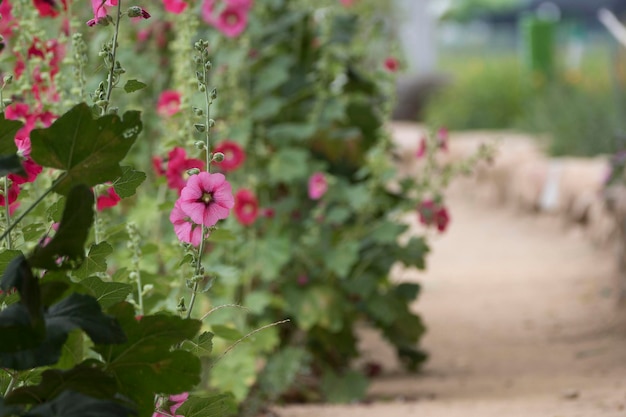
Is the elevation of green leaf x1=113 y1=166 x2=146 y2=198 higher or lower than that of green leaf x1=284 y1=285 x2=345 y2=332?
higher

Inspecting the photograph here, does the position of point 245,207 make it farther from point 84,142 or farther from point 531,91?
point 531,91

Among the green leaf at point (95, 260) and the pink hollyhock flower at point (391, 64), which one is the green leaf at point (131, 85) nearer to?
the green leaf at point (95, 260)

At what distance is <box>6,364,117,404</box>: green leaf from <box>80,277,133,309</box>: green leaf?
222 mm

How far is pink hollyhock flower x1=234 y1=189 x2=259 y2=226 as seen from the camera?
13.5ft

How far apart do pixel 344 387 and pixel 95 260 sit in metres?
2.66

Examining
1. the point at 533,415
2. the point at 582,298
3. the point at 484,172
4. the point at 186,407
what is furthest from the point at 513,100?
the point at 186,407

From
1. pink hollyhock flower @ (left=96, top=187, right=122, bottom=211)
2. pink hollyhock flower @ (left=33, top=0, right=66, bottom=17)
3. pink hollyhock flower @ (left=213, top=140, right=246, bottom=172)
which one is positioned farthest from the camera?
pink hollyhock flower @ (left=213, top=140, right=246, bottom=172)

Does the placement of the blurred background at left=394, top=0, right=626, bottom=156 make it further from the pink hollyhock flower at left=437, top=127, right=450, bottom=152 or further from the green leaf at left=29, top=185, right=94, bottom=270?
the green leaf at left=29, top=185, right=94, bottom=270

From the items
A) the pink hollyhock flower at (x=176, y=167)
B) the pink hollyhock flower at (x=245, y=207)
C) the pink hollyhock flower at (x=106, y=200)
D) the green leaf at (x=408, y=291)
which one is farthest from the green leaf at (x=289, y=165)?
the pink hollyhock flower at (x=106, y=200)

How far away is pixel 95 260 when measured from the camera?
5.86ft

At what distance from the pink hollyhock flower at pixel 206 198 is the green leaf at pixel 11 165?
1.12 ft

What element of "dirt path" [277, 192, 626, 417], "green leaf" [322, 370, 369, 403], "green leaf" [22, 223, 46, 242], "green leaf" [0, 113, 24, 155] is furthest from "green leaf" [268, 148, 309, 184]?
"green leaf" [0, 113, 24, 155]

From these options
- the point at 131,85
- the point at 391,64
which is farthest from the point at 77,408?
the point at 391,64

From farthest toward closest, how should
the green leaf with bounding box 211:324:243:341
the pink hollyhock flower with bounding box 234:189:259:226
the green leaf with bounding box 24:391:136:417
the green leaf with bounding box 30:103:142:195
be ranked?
the pink hollyhock flower with bounding box 234:189:259:226, the green leaf with bounding box 211:324:243:341, the green leaf with bounding box 30:103:142:195, the green leaf with bounding box 24:391:136:417
